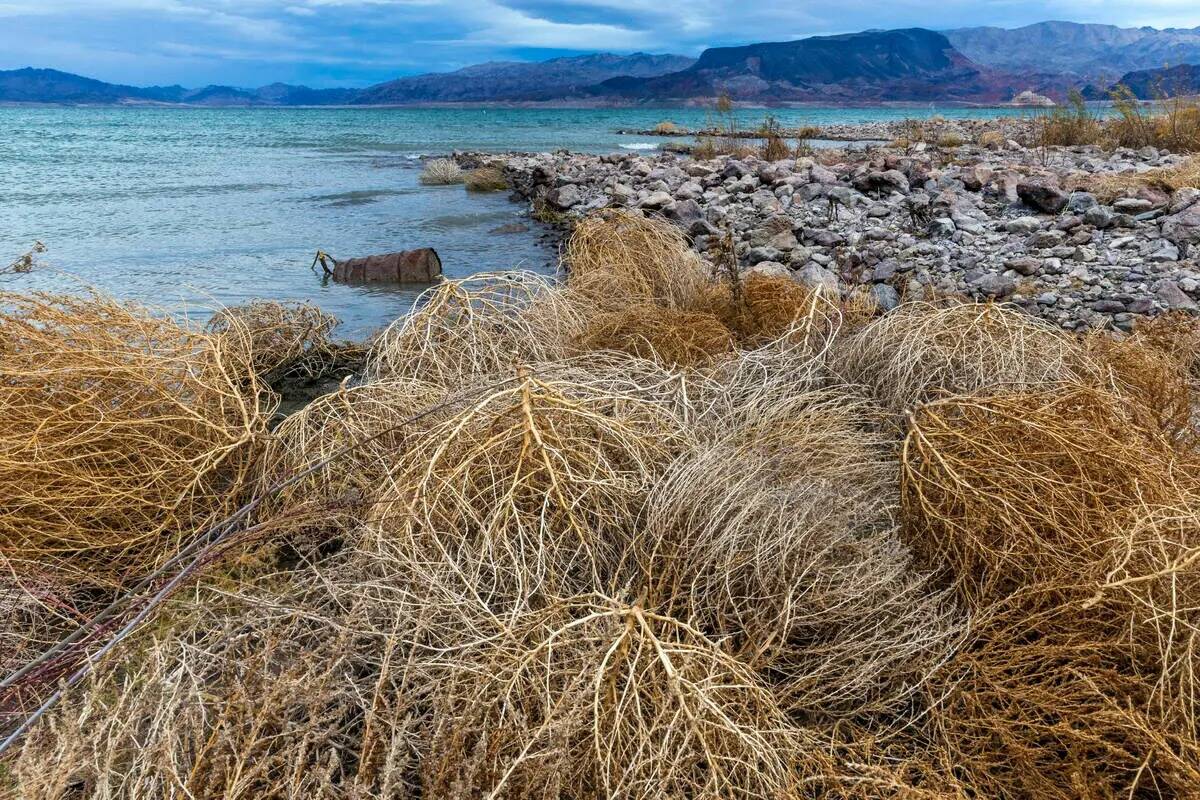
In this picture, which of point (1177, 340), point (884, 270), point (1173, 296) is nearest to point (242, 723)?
point (1177, 340)

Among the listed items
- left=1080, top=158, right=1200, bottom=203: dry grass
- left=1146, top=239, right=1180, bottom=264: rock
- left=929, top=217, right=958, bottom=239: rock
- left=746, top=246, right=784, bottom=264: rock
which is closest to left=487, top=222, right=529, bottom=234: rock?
left=746, top=246, right=784, bottom=264: rock

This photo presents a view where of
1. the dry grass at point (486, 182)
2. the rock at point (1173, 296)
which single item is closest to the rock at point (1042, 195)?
the rock at point (1173, 296)

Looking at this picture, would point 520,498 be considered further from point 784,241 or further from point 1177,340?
point 784,241

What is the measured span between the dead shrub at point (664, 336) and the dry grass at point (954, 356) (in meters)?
0.89

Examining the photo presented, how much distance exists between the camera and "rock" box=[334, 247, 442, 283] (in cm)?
1048

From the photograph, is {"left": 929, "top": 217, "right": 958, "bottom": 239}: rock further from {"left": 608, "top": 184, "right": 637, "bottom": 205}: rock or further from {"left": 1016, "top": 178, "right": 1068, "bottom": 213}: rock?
{"left": 608, "top": 184, "right": 637, "bottom": 205}: rock

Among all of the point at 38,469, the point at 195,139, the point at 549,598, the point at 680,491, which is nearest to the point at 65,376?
the point at 38,469

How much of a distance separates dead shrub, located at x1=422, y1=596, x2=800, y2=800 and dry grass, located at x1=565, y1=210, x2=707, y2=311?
Answer: 4.02 metres

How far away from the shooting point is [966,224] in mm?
9625

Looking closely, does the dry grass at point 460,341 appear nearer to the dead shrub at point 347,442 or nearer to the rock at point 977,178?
the dead shrub at point 347,442

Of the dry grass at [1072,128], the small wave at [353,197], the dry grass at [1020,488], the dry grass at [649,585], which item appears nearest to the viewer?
the dry grass at [649,585]

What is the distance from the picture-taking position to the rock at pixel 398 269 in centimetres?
Answer: 1048

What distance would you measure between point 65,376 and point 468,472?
2282 mm

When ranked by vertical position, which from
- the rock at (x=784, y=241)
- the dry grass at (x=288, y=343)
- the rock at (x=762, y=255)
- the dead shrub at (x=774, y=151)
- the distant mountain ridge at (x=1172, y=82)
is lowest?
the dry grass at (x=288, y=343)
